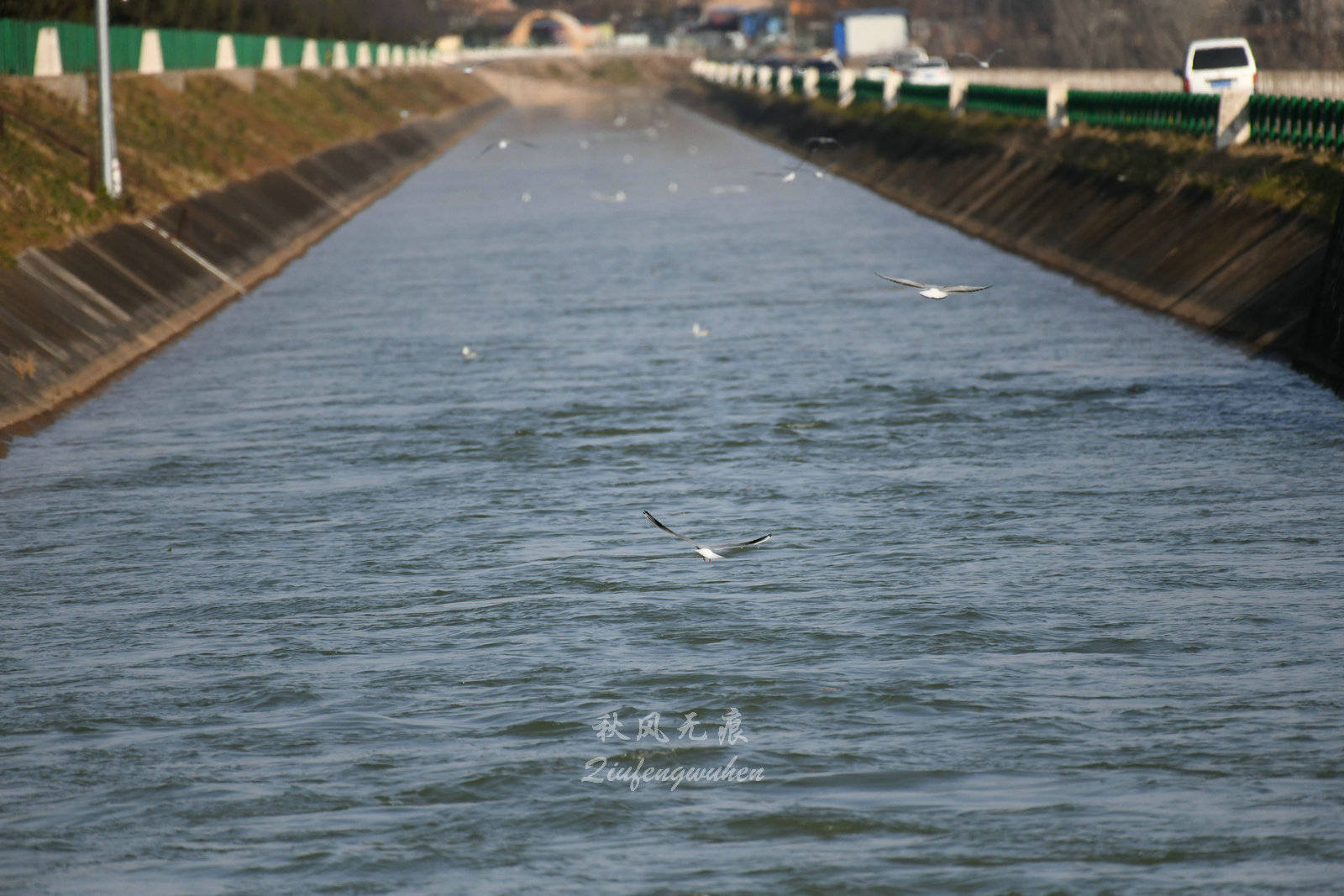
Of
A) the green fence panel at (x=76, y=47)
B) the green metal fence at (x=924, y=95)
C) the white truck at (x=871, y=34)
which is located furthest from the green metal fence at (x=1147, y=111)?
the white truck at (x=871, y=34)

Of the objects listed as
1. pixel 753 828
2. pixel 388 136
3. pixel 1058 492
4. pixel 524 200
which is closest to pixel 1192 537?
pixel 1058 492

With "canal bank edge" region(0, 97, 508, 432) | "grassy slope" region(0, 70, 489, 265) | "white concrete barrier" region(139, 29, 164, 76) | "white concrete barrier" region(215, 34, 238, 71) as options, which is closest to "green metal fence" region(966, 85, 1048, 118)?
"canal bank edge" region(0, 97, 508, 432)

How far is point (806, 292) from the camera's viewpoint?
33.8 meters

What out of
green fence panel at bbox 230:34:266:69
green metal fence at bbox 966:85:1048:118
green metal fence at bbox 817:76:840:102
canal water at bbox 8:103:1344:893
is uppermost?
green fence panel at bbox 230:34:266:69

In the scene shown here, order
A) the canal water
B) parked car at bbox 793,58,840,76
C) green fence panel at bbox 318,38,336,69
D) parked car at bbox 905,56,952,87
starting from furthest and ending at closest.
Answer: parked car at bbox 793,58,840,76 < green fence panel at bbox 318,38,336,69 < parked car at bbox 905,56,952,87 < the canal water

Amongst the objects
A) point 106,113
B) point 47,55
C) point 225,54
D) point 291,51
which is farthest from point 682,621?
point 291,51

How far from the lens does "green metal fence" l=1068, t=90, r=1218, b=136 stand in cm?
3709

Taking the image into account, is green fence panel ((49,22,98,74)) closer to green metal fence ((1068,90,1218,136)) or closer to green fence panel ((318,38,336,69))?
green metal fence ((1068,90,1218,136))

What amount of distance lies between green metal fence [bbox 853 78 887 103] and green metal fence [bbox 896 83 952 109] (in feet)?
5.47

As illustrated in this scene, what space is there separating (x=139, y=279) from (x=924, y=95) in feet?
132

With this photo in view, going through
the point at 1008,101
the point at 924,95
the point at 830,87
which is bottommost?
the point at 830,87

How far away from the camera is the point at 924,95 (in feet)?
219
